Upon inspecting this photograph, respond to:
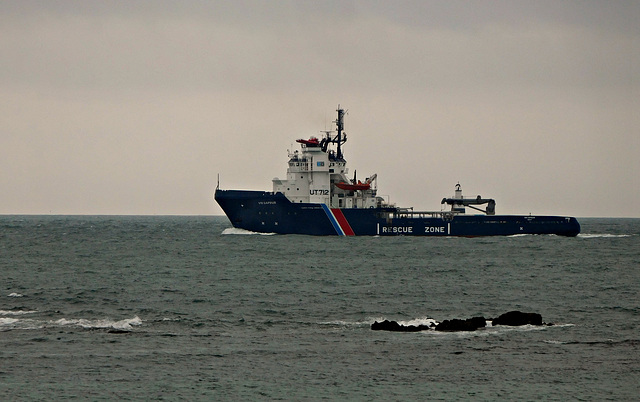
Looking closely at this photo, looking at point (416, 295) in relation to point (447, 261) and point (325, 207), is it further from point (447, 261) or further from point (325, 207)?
point (325, 207)

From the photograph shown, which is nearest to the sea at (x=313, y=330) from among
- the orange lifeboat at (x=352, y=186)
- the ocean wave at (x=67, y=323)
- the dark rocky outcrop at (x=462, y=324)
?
the ocean wave at (x=67, y=323)

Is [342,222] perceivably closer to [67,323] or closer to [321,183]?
[321,183]

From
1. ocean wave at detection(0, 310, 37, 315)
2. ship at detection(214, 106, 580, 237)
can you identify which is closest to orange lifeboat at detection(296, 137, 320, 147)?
ship at detection(214, 106, 580, 237)

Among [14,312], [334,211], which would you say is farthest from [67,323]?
[334,211]

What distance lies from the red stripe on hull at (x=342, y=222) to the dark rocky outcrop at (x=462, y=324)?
49.0 meters

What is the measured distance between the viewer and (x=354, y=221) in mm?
82625

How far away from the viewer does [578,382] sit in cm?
2414

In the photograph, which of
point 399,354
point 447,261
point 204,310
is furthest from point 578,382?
point 447,261

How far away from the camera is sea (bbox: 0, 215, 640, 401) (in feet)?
77.8

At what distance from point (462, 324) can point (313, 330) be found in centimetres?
603

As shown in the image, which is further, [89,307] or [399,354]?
[89,307]

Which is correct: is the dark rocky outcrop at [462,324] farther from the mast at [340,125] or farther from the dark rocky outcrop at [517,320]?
the mast at [340,125]

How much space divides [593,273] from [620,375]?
31.8 m

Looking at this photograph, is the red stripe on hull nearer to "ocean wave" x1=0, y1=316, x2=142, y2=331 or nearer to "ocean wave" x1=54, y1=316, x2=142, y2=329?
"ocean wave" x1=0, y1=316, x2=142, y2=331
